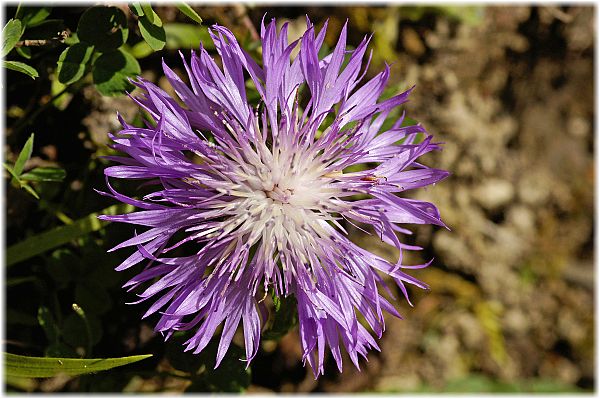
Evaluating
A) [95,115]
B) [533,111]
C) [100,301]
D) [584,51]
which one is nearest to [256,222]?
[100,301]

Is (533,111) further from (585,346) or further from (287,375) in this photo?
(287,375)

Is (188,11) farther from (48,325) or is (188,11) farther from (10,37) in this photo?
(48,325)

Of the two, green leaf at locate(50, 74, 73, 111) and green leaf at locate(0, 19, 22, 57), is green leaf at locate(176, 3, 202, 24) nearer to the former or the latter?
green leaf at locate(0, 19, 22, 57)

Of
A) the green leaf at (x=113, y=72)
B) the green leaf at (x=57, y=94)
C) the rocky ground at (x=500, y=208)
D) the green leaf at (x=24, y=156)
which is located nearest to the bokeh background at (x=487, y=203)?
the rocky ground at (x=500, y=208)

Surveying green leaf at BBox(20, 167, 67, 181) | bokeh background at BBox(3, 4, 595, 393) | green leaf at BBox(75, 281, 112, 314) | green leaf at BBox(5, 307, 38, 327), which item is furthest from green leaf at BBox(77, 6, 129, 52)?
green leaf at BBox(5, 307, 38, 327)

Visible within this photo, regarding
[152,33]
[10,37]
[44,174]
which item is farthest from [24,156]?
[152,33]
